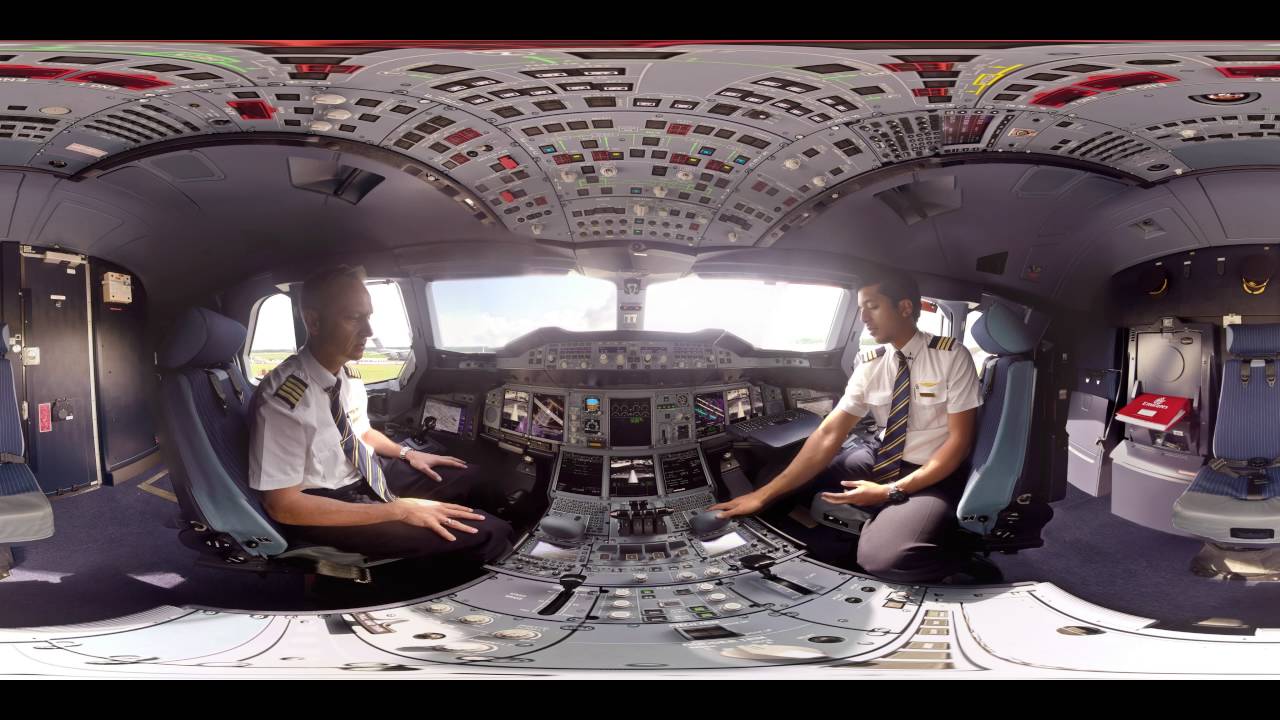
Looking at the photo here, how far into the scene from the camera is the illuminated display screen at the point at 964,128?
1.22 metres

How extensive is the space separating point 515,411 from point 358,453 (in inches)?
16.2

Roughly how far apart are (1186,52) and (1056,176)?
0.29m

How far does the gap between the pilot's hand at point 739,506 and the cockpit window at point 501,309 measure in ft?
1.88

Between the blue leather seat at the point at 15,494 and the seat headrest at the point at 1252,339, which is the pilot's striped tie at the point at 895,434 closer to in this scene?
the seat headrest at the point at 1252,339

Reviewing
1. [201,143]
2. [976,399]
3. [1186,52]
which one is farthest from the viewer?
[976,399]

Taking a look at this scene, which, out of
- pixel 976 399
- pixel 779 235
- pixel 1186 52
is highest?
pixel 1186 52

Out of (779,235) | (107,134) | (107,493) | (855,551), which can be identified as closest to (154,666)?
(107,493)

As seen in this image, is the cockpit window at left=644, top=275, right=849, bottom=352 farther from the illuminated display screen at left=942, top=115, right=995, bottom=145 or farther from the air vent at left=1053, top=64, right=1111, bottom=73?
the air vent at left=1053, top=64, right=1111, bottom=73

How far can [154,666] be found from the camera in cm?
144

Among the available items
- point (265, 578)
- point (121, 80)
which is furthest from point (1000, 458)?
point (121, 80)

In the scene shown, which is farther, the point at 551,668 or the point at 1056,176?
→ the point at 551,668

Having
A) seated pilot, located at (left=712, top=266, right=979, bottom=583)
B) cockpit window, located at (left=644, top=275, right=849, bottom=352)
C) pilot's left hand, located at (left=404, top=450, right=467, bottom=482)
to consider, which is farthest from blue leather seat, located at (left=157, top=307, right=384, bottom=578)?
seated pilot, located at (left=712, top=266, right=979, bottom=583)

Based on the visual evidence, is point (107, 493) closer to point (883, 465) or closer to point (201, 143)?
point (201, 143)

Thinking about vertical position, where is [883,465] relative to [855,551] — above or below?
above
